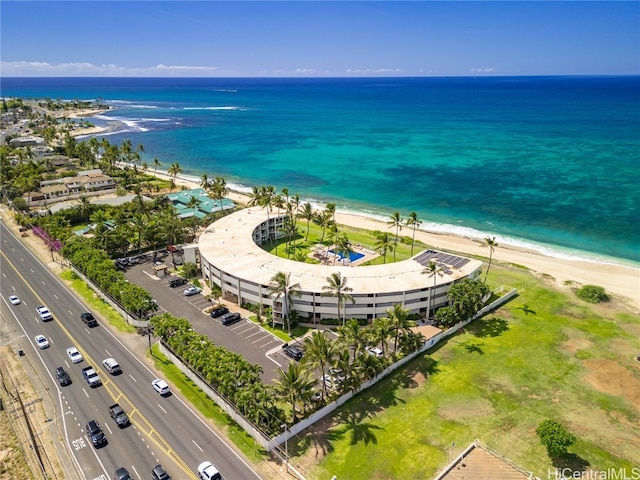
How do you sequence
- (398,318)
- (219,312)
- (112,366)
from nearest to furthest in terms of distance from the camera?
(398,318) → (112,366) → (219,312)

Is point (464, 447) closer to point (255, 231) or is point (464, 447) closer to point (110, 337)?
point (110, 337)

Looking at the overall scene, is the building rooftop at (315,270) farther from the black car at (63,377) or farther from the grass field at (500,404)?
the black car at (63,377)

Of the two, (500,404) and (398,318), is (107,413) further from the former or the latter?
(500,404)

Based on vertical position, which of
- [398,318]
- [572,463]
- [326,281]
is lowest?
[572,463]

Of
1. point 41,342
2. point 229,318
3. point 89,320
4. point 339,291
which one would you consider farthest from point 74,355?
point 339,291

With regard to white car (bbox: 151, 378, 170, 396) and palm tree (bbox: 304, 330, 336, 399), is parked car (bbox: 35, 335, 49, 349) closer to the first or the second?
white car (bbox: 151, 378, 170, 396)

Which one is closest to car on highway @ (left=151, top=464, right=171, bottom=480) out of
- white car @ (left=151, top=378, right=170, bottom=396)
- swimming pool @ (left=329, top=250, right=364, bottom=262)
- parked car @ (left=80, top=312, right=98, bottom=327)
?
white car @ (left=151, top=378, right=170, bottom=396)
